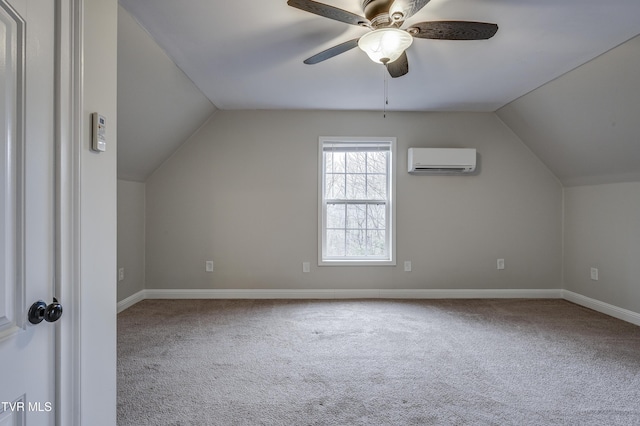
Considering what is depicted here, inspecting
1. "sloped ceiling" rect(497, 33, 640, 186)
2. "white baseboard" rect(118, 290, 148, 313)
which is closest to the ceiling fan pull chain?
"sloped ceiling" rect(497, 33, 640, 186)

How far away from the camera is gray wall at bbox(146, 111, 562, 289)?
388 cm

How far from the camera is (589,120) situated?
2.96 m

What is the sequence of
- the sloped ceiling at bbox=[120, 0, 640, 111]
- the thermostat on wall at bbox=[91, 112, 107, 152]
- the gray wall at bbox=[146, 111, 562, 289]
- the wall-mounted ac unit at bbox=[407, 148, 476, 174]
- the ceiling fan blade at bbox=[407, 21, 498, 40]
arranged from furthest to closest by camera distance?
the gray wall at bbox=[146, 111, 562, 289]
the wall-mounted ac unit at bbox=[407, 148, 476, 174]
the sloped ceiling at bbox=[120, 0, 640, 111]
the ceiling fan blade at bbox=[407, 21, 498, 40]
the thermostat on wall at bbox=[91, 112, 107, 152]

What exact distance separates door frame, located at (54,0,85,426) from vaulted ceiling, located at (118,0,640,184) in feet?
4.03

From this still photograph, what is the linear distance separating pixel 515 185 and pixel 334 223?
7.56ft

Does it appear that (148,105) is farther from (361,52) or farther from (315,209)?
(315,209)

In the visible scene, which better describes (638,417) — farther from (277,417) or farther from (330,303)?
(330,303)

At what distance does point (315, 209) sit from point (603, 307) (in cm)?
333

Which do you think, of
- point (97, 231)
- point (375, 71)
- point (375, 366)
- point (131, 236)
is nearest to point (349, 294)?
point (375, 366)

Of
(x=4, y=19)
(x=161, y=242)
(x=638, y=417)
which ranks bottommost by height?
(x=638, y=417)

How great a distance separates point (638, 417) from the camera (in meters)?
1.74

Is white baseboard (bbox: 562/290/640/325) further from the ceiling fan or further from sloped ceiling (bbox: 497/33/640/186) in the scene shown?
the ceiling fan

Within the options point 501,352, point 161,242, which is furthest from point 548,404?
point 161,242

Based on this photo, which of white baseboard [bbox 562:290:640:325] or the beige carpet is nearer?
the beige carpet
